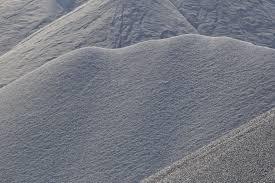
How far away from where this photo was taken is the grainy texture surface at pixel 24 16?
7375mm

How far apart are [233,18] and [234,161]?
3995 millimetres

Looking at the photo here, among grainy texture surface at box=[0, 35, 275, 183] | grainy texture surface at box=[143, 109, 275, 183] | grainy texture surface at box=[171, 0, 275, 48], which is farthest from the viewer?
grainy texture surface at box=[171, 0, 275, 48]

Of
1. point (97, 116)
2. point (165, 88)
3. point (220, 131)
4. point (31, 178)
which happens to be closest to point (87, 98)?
point (97, 116)

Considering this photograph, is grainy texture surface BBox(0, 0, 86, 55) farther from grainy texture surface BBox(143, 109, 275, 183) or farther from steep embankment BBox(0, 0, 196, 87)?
grainy texture surface BBox(143, 109, 275, 183)

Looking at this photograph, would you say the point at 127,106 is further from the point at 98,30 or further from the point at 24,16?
the point at 24,16

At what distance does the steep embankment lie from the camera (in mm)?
6273

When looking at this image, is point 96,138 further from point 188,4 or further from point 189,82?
point 188,4

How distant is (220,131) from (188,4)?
3423mm

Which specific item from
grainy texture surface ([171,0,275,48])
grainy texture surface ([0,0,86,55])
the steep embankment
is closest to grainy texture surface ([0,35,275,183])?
the steep embankment

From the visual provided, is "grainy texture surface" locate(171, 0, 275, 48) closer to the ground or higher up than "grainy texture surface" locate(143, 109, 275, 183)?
closer to the ground

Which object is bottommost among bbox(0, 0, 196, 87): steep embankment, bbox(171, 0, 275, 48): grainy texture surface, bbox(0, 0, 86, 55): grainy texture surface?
bbox(171, 0, 275, 48): grainy texture surface

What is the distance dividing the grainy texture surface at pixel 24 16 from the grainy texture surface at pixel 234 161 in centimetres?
393

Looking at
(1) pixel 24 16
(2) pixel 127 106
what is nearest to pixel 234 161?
(2) pixel 127 106

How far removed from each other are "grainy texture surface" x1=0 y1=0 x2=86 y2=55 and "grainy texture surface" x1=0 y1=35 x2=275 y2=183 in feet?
6.54
